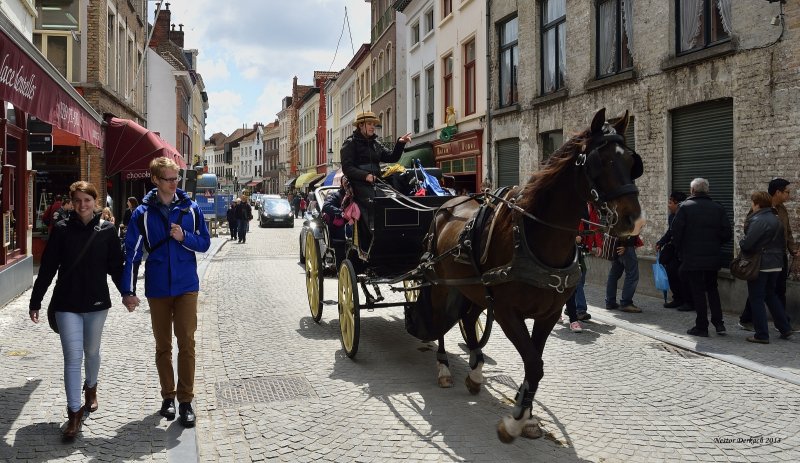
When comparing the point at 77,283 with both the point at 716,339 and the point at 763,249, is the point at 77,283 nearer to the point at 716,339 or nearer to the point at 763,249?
the point at 716,339

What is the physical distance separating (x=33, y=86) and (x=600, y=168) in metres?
6.46

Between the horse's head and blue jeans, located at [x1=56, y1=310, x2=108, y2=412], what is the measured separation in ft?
10.8

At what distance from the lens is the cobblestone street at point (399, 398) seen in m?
4.23

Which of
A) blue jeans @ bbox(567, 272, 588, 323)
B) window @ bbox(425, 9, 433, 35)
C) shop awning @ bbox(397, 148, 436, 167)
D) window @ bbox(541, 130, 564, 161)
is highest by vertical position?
window @ bbox(425, 9, 433, 35)

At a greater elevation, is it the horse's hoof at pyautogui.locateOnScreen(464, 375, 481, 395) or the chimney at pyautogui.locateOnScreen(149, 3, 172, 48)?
the chimney at pyautogui.locateOnScreen(149, 3, 172, 48)

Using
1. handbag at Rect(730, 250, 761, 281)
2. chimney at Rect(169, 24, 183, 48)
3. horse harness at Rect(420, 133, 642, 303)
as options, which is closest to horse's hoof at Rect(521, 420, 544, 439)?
horse harness at Rect(420, 133, 642, 303)

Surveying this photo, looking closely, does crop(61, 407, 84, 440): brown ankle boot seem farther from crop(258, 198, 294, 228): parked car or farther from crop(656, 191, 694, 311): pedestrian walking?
crop(258, 198, 294, 228): parked car

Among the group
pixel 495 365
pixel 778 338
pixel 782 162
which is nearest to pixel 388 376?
pixel 495 365

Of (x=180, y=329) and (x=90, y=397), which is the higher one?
(x=180, y=329)

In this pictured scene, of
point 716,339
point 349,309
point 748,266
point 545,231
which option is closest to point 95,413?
point 349,309

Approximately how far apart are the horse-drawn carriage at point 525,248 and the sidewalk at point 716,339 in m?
2.75

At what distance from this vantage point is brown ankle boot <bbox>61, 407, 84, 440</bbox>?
14.2ft

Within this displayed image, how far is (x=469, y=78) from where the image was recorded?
20531mm

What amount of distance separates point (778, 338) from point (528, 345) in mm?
4854
